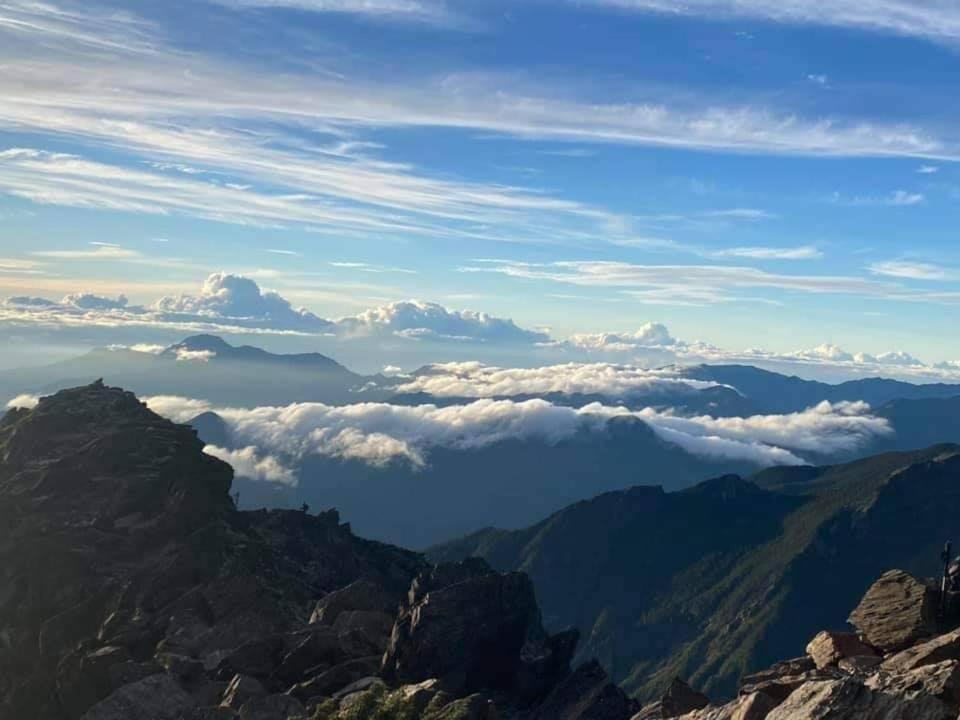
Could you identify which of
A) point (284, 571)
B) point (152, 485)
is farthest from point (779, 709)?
point (152, 485)

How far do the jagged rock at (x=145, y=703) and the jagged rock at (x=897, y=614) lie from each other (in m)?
65.7

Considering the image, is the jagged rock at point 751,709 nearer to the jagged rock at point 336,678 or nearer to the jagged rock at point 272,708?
the jagged rock at point 272,708

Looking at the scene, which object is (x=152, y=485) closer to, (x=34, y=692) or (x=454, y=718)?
(x=34, y=692)

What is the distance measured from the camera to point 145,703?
8756 cm

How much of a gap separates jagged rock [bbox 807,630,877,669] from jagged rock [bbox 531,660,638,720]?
3161 centimetres

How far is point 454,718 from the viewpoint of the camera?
2406 inches

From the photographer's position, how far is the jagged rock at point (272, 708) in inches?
3137

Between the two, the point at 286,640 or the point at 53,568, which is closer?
the point at 286,640

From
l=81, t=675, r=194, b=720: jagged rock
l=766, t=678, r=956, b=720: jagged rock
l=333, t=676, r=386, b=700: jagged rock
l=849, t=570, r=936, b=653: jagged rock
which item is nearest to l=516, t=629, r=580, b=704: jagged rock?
l=333, t=676, r=386, b=700: jagged rock

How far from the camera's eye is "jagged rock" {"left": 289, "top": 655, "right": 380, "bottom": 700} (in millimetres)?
88062

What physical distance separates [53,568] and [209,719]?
92240 mm

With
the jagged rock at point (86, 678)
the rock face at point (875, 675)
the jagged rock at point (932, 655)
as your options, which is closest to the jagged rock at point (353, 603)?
the jagged rock at point (86, 678)

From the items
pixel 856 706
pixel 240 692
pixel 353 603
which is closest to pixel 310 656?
pixel 240 692

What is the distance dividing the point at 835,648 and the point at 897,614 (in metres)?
5.37
